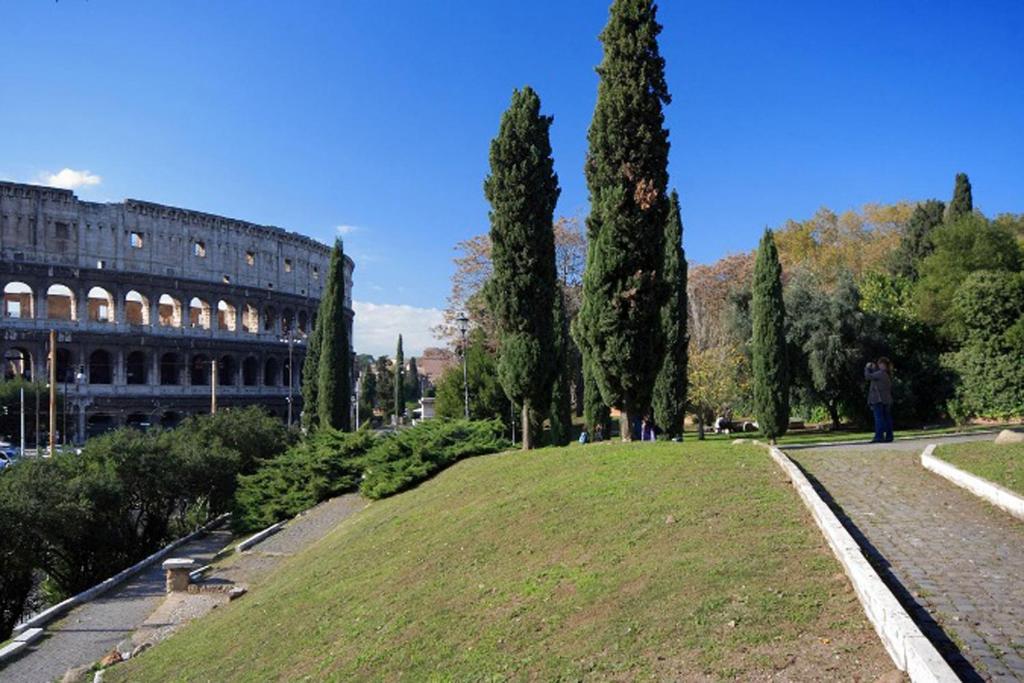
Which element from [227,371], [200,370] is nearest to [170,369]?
→ [200,370]

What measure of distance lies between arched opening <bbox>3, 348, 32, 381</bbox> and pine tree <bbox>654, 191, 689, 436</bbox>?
44.8 metres

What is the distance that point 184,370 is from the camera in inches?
2266

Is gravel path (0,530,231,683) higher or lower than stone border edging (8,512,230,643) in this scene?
lower

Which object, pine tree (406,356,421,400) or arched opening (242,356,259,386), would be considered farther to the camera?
pine tree (406,356,421,400)

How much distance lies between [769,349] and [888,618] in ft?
85.6

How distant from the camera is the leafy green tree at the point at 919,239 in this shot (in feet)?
181

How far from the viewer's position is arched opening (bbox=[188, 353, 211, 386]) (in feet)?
197

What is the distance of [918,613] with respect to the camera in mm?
5582

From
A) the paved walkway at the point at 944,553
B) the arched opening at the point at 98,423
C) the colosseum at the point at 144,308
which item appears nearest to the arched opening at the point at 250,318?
the colosseum at the point at 144,308

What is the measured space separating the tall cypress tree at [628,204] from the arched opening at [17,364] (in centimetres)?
4969

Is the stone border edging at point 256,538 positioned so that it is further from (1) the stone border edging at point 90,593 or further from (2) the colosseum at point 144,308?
Answer: (2) the colosseum at point 144,308

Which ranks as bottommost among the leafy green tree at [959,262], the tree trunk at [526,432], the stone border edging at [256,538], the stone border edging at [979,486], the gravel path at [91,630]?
the gravel path at [91,630]

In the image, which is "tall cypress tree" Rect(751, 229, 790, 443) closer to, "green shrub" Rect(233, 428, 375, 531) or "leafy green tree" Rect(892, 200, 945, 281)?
"green shrub" Rect(233, 428, 375, 531)

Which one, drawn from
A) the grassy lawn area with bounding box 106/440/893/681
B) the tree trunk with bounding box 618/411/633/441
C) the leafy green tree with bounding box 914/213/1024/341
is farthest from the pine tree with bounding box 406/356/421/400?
the grassy lawn area with bounding box 106/440/893/681
